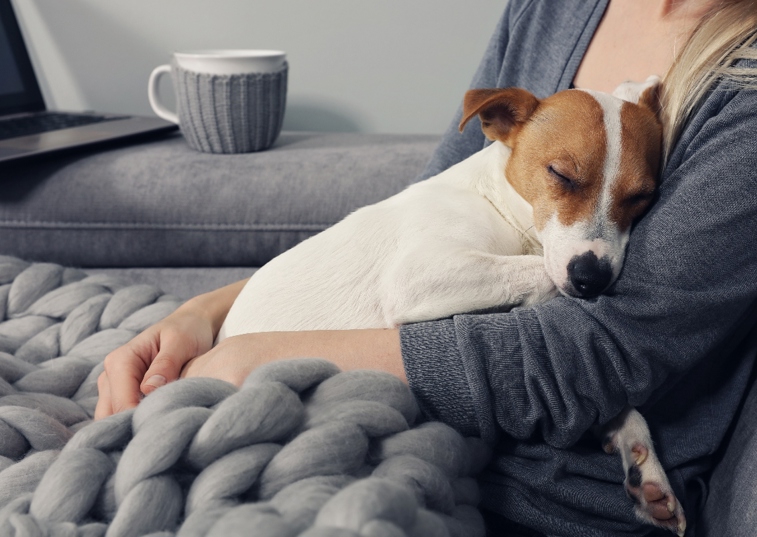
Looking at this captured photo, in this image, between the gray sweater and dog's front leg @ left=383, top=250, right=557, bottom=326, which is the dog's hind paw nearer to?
the gray sweater

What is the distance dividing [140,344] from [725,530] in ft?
2.56

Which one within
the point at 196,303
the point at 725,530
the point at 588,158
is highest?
the point at 588,158

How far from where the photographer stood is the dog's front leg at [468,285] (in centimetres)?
87

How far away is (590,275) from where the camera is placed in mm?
798

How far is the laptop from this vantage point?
170cm

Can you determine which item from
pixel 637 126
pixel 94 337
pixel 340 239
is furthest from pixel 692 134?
pixel 94 337

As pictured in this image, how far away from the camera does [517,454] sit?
0.81m

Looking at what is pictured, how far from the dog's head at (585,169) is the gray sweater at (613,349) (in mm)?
40

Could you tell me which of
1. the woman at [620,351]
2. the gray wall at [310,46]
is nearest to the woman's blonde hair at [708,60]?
the woman at [620,351]

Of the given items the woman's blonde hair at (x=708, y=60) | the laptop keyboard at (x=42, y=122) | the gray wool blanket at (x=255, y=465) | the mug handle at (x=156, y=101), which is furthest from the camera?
the mug handle at (x=156, y=101)

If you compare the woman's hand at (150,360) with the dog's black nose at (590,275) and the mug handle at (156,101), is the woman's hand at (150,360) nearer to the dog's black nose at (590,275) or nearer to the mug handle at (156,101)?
the dog's black nose at (590,275)

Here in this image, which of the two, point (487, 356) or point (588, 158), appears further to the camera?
point (588, 158)

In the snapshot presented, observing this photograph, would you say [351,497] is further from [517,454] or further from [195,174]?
[195,174]

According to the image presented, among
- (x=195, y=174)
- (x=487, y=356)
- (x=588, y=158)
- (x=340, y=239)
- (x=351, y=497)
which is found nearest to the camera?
(x=351, y=497)
